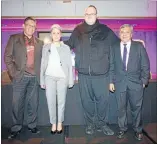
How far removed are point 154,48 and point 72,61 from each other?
972 mm

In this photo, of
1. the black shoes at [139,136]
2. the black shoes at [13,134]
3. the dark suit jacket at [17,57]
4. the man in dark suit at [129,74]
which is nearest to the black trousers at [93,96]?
the man in dark suit at [129,74]

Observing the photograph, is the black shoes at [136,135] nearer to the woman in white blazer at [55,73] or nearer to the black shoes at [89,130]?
the black shoes at [89,130]

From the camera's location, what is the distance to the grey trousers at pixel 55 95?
2.19 m

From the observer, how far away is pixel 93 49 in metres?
2.19

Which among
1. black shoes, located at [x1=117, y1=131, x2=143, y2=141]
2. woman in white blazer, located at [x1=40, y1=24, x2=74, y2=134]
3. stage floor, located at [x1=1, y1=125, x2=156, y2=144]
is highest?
woman in white blazer, located at [x1=40, y1=24, x2=74, y2=134]

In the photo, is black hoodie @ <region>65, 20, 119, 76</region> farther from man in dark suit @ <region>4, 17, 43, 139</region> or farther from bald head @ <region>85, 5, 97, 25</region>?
man in dark suit @ <region>4, 17, 43, 139</region>

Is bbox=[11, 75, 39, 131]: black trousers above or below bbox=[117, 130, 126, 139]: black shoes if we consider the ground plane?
above

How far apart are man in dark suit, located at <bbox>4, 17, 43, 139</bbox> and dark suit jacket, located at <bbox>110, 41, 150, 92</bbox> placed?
2.66 ft

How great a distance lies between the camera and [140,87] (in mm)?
2164

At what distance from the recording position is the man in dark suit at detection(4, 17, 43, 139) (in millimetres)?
2203

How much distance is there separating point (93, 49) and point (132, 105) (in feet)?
2.31

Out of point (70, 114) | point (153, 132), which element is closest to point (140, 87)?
point (153, 132)

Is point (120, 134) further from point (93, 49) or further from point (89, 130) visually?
point (93, 49)

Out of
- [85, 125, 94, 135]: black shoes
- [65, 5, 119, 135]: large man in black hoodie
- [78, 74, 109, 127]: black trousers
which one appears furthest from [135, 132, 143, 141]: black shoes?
[85, 125, 94, 135]: black shoes
